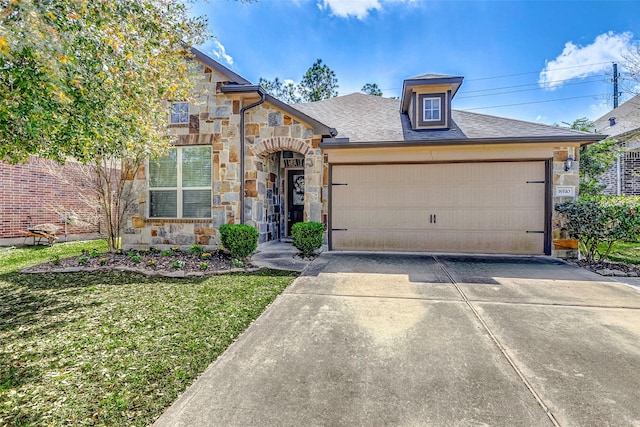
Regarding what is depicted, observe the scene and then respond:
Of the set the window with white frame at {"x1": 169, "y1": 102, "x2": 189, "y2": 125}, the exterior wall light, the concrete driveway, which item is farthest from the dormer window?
the window with white frame at {"x1": 169, "y1": 102, "x2": 189, "y2": 125}

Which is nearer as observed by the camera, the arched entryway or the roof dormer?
the arched entryway

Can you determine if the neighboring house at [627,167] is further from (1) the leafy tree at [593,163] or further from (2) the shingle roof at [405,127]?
(2) the shingle roof at [405,127]

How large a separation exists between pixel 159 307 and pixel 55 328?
3.50ft

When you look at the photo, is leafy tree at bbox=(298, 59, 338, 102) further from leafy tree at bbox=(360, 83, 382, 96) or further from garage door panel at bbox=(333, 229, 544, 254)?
garage door panel at bbox=(333, 229, 544, 254)

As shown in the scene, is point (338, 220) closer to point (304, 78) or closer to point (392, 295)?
point (392, 295)

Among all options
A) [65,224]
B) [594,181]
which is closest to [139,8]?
[65,224]

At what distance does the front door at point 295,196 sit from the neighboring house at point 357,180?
1898 mm

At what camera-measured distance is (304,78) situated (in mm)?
23375

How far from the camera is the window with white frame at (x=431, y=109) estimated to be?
342 inches

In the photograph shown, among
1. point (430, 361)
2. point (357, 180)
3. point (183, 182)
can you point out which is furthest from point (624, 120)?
point (183, 182)

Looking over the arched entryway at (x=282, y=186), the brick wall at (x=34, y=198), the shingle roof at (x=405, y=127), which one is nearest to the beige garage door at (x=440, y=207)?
the arched entryway at (x=282, y=186)

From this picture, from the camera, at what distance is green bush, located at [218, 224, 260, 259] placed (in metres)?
6.64

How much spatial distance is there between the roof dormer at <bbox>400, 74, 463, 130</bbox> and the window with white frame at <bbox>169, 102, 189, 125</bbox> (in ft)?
19.9

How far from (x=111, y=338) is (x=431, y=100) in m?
8.88
